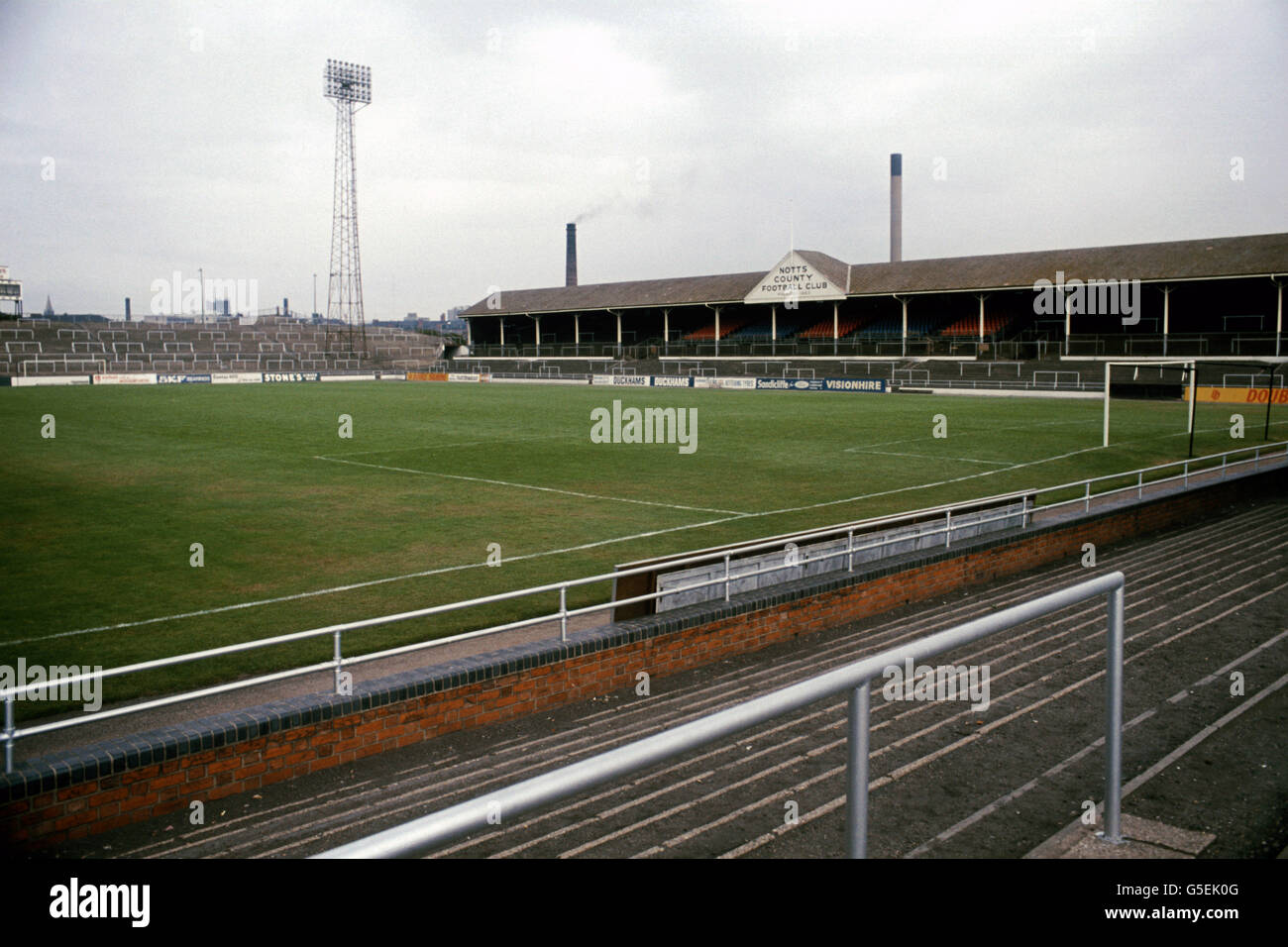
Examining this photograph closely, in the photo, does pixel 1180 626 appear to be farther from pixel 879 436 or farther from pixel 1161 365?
pixel 879 436

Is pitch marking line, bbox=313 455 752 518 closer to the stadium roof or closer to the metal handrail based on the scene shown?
the metal handrail

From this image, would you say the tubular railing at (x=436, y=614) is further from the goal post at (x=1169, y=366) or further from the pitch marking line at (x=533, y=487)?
the goal post at (x=1169, y=366)

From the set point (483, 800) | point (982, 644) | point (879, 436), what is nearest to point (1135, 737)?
point (982, 644)

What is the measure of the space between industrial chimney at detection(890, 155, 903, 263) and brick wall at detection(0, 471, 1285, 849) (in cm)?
8032

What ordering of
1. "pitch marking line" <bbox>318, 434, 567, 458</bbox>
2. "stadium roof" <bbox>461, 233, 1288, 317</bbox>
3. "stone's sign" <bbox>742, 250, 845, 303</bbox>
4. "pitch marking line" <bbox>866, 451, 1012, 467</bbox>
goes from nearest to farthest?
"pitch marking line" <bbox>866, 451, 1012, 467</bbox>, "pitch marking line" <bbox>318, 434, 567, 458</bbox>, "stadium roof" <bbox>461, 233, 1288, 317</bbox>, "stone's sign" <bbox>742, 250, 845, 303</bbox>

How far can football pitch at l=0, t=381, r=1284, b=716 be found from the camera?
439 inches

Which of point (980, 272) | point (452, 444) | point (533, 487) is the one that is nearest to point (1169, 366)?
point (533, 487)

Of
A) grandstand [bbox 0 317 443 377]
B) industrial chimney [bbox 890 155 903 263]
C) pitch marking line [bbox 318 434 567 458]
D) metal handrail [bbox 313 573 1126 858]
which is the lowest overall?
pitch marking line [bbox 318 434 567 458]

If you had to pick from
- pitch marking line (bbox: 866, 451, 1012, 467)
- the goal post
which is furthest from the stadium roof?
pitch marking line (bbox: 866, 451, 1012, 467)

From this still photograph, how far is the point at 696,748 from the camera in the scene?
88.7 inches

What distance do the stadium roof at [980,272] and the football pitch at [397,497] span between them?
670 inches

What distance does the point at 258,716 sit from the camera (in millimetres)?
6863

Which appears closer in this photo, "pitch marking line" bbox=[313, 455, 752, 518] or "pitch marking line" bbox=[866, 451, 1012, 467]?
"pitch marking line" bbox=[313, 455, 752, 518]
